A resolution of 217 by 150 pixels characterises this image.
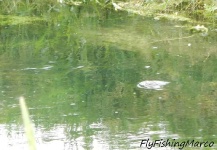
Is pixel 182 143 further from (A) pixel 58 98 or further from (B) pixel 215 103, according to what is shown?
(A) pixel 58 98

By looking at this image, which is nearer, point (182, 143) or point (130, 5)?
point (182, 143)

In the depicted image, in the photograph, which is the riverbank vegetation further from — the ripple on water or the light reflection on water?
the light reflection on water

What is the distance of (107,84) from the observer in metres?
3.72

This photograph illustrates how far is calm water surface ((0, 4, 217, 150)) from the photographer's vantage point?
9.07 feet

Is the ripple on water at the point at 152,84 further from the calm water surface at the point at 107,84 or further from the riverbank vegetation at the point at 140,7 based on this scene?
the riverbank vegetation at the point at 140,7

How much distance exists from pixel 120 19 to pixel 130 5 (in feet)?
2.55

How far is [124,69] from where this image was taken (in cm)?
409

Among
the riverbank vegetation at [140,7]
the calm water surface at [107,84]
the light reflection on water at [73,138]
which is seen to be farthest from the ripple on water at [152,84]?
the riverbank vegetation at [140,7]

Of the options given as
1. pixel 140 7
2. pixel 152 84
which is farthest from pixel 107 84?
pixel 140 7

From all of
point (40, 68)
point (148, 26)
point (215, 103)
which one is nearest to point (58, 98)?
point (40, 68)

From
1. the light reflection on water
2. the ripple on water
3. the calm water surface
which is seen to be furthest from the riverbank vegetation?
the light reflection on water

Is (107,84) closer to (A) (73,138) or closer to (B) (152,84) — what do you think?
(B) (152,84)

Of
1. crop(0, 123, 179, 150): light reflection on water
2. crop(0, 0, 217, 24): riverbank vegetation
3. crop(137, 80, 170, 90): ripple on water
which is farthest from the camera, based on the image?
crop(0, 0, 217, 24): riverbank vegetation

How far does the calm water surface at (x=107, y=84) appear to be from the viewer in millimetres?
2766
